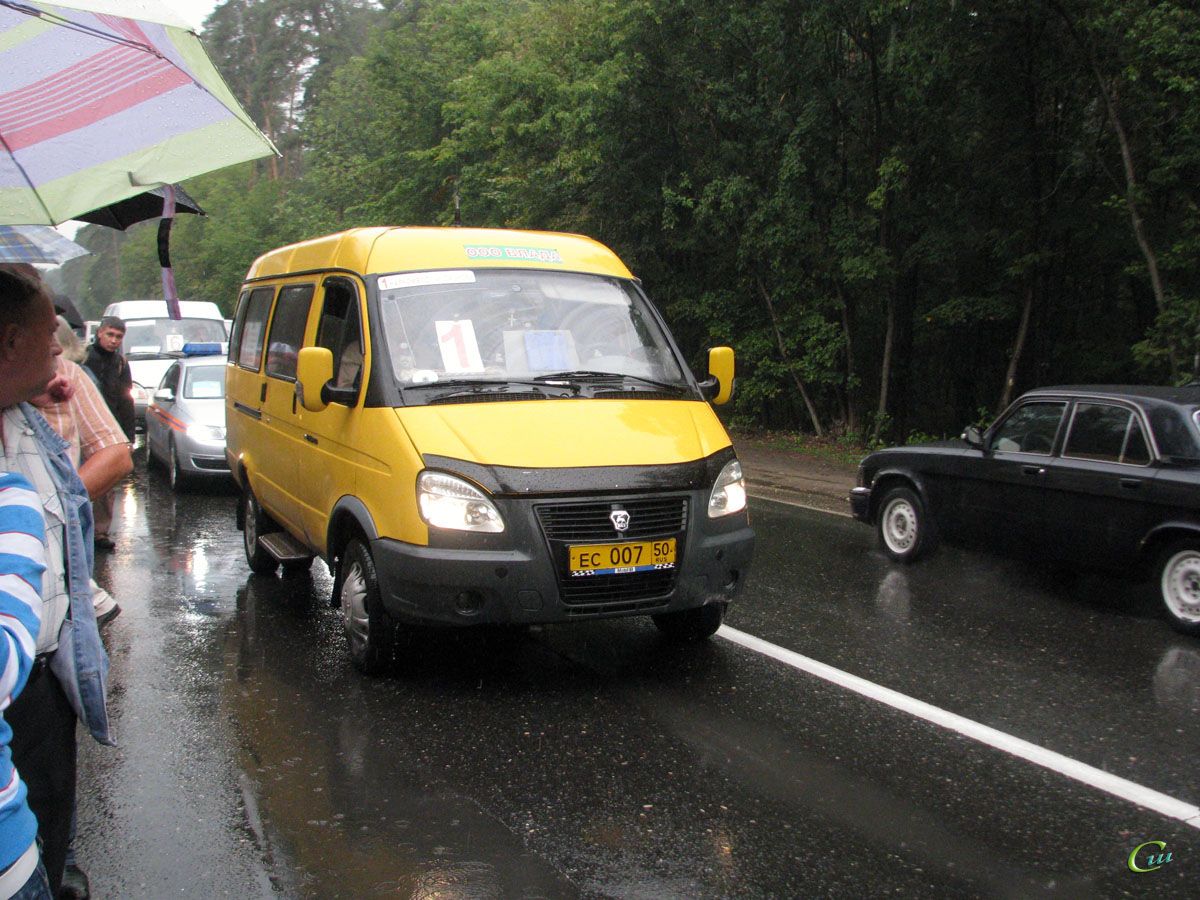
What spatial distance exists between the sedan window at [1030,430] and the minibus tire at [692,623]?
322 cm

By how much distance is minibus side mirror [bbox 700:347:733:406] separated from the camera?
21.3 feet

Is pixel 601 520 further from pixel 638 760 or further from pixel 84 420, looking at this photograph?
pixel 84 420

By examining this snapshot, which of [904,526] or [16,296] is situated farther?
[904,526]

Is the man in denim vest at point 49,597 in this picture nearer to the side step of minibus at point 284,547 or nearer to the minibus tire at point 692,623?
the minibus tire at point 692,623

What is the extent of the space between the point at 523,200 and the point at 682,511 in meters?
19.8

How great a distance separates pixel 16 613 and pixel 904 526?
802cm

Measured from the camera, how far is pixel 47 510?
233 cm

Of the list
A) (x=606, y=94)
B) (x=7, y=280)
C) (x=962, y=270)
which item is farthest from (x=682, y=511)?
(x=606, y=94)

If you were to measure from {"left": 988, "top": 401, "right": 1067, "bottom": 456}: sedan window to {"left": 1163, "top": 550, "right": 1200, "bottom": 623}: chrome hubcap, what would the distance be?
4.24ft

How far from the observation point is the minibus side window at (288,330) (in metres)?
6.88

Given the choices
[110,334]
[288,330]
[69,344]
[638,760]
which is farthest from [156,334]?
[638,760]

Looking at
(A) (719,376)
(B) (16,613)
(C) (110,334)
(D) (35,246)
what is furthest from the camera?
(C) (110,334)

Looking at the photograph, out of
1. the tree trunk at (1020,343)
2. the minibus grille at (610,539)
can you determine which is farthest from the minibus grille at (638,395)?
the tree trunk at (1020,343)

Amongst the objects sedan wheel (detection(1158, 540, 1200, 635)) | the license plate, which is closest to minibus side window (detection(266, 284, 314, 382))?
the license plate
